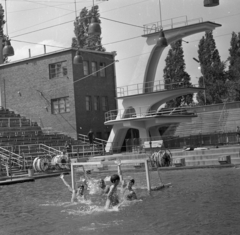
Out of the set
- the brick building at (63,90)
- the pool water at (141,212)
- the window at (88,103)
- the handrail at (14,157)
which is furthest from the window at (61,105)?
the pool water at (141,212)

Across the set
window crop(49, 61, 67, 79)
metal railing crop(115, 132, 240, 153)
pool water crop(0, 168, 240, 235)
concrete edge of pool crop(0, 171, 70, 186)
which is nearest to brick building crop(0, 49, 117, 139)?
window crop(49, 61, 67, 79)

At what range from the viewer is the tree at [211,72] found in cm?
6669

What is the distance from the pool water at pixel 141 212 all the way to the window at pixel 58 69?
1093 inches

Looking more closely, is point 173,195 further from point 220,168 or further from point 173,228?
point 220,168

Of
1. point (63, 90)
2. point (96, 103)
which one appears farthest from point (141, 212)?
point (96, 103)

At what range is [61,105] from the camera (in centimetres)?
5047

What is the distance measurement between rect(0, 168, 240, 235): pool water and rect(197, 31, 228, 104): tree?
44147mm

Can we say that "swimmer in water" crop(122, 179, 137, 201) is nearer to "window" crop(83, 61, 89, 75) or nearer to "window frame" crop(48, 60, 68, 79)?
"window frame" crop(48, 60, 68, 79)

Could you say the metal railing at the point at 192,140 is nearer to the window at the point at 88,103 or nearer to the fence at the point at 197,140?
the fence at the point at 197,140

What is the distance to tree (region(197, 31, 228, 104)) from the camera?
2625 inches

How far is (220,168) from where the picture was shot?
29.1 metres

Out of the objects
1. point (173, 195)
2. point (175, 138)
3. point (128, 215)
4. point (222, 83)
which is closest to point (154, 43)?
point (175, 138)

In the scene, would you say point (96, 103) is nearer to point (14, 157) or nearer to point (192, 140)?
point (192, 140)

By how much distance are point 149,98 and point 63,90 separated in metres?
9.07
